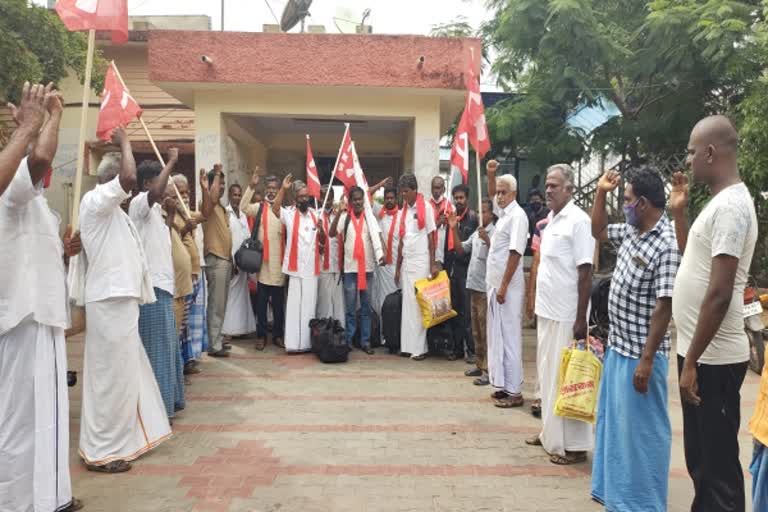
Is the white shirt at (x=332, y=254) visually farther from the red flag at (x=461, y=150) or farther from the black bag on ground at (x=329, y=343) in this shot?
the red flag at (x=461, y=150)

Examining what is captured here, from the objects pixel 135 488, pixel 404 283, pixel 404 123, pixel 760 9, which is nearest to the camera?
pixel 135 488

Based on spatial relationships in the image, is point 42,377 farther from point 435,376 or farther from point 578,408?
point 435,376

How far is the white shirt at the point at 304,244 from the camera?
305 inches

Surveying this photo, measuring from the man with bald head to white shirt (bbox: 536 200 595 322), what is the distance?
135cm

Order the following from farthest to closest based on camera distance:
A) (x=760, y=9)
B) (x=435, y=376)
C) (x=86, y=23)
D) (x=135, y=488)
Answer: (x=760, y=9) < (x=435, y=376) < (x=86, y=23) < (x=135, y=488)

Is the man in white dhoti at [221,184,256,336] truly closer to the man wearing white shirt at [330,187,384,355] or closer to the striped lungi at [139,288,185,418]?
the man wearing white shirt at [330,187,384,355]

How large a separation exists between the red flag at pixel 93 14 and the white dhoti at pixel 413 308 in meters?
4.02

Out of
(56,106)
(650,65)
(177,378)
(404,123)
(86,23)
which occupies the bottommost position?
(177,378)

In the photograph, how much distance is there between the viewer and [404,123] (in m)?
11.1

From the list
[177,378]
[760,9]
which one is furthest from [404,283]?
[760,9]

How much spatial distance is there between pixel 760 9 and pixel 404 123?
5.50 m

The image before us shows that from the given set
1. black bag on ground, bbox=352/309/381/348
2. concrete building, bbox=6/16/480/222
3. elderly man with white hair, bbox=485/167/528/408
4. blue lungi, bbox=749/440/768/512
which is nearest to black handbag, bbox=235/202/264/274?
black bag on ground, bbox=352/309/381/348

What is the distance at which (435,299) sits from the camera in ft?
24.2

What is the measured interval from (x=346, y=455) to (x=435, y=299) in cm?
308
